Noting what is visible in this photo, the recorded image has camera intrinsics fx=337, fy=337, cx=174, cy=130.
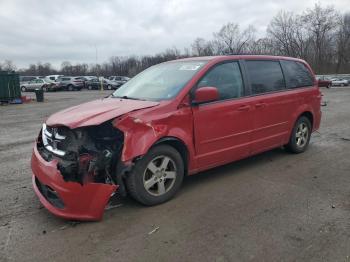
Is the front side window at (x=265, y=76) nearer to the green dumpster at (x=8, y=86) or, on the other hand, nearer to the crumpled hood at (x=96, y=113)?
the crumpled hood at (x=96, y=113)

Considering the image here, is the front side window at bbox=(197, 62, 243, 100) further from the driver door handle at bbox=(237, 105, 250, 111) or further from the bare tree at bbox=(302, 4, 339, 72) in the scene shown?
the bare tree at bbox=(302, 4, 339, 72)

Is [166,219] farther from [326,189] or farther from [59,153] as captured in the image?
[326,189]

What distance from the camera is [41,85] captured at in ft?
133

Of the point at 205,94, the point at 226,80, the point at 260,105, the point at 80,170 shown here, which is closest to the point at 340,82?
the point at 260,105

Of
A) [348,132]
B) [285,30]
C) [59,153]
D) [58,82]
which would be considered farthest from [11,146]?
[285,30]

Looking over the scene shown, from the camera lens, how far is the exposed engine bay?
3447mm

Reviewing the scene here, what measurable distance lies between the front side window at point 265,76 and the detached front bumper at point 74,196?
110 inches

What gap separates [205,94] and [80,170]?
1.75 metres

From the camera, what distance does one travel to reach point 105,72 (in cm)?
8856

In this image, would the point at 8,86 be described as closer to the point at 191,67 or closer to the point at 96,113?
the point at 191,67

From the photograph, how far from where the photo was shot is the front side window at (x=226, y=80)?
456cm

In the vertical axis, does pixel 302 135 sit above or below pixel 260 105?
below

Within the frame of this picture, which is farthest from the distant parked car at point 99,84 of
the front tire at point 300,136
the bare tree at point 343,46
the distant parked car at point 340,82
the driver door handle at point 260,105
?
the bare tree at point 343,46

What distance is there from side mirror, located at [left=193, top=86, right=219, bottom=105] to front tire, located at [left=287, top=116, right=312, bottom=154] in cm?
239
